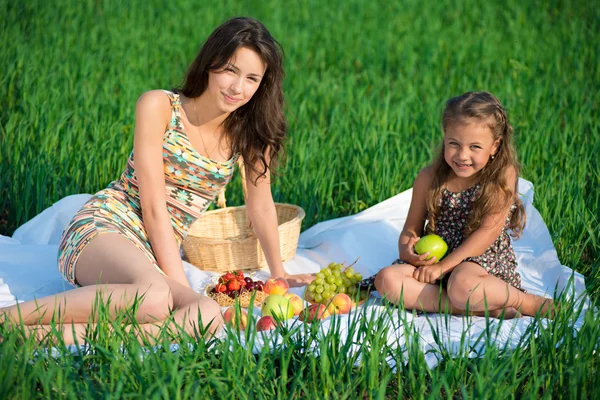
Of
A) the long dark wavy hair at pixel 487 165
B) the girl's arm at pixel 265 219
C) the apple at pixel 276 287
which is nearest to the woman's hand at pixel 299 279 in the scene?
the girl's arm at pixel 265 219

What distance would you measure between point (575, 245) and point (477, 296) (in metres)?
0.92

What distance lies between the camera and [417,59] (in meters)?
7.29

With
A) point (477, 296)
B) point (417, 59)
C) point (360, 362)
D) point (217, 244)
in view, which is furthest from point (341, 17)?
point (360, 362)

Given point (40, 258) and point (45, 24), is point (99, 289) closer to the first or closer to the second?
point (40, 258)

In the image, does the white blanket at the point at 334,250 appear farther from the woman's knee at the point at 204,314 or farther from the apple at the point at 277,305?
the woman's knee at the point at 204,314

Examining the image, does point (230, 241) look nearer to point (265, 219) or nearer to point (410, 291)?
point (265, 219)

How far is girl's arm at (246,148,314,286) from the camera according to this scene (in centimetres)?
353

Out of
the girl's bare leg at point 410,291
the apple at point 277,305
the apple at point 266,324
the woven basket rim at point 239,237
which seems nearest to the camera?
the apple at point 266,324

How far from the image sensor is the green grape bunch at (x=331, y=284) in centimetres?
326

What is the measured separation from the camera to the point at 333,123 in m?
5.25

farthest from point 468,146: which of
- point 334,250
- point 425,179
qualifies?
point 334,250

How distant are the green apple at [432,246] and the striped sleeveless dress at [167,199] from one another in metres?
0.94

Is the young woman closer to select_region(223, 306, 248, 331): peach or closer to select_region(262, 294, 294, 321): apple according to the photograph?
select_region(223, 306, 248, 331): peach

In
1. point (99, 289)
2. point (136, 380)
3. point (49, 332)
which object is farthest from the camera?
point (99, 289)
